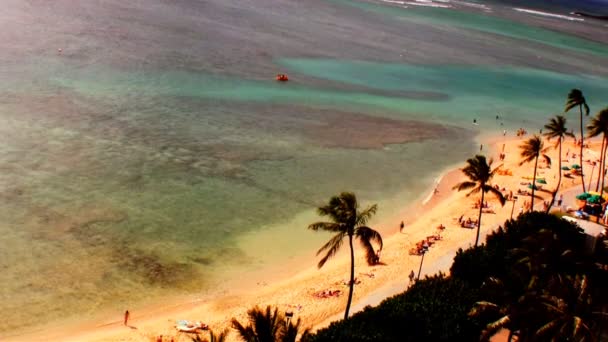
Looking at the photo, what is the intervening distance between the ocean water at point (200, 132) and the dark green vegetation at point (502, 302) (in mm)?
12875

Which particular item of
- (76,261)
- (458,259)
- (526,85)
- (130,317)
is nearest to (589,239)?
(458,259)

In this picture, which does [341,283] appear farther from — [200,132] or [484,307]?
[200,132]

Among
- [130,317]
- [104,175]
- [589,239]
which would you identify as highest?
[589,239]

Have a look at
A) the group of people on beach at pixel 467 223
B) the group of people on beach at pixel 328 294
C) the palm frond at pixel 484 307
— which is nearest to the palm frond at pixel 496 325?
the palm frond at pixel 484 307

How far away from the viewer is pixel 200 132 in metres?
62.7

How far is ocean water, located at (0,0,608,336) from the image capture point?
127 ft

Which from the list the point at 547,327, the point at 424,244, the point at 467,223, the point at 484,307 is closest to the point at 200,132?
the point at 424,244

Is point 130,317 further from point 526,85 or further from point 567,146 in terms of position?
point 526,85

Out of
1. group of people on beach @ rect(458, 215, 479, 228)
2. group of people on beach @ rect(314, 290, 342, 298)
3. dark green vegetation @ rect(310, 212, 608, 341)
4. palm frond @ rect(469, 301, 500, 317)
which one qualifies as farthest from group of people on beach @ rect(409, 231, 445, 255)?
palm frond @ rect(469, 301, 500, 317)

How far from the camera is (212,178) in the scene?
52250mm

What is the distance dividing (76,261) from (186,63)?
5421 cm

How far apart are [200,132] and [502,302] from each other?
43621 mm

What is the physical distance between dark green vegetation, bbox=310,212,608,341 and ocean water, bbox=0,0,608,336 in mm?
12875

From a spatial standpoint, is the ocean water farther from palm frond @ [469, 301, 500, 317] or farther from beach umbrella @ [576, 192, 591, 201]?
palm frond @ [469, 301, 500, 317]
